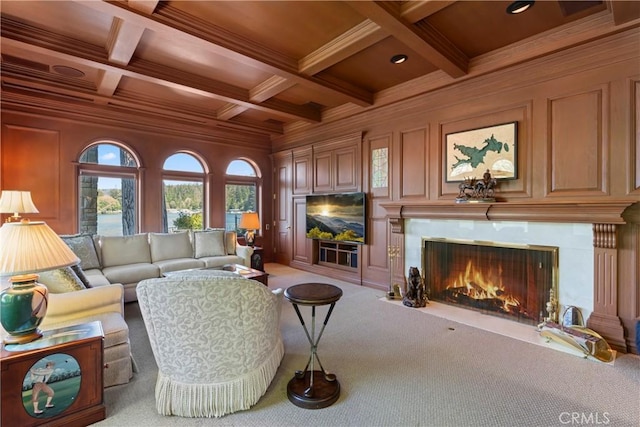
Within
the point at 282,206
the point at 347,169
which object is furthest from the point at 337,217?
the point at 282,206

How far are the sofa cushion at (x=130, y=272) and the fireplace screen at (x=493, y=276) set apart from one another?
13.0ft

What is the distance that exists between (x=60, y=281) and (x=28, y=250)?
1009mm

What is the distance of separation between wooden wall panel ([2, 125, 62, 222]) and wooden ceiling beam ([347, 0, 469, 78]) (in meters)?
5.26

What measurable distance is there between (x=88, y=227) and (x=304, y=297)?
203 inches

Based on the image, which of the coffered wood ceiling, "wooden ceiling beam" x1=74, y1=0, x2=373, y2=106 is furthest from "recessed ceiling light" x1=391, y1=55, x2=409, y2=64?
"wooden ceiling beam" x1=74, y1=0, x2=373, y2=106

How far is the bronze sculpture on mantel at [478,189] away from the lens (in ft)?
12.1

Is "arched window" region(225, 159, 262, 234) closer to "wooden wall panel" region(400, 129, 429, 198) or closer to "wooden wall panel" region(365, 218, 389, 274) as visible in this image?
"wooden wall panel" region(365, 218, 389, 274)

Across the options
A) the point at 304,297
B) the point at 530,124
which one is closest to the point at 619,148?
the point at 530,124

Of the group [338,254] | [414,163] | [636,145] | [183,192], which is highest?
[414,163]

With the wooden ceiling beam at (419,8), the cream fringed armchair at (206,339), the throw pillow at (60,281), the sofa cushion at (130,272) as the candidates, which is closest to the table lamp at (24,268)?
the cream fringed armchair at (206,339)

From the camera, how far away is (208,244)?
5.29 m

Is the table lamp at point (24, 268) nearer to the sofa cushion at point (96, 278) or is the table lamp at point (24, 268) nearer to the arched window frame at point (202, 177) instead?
the sofa cushion at point (96, 278)

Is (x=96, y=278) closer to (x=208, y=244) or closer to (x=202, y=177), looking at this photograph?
(x=208, y=244)

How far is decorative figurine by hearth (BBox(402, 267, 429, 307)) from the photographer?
4.14m
